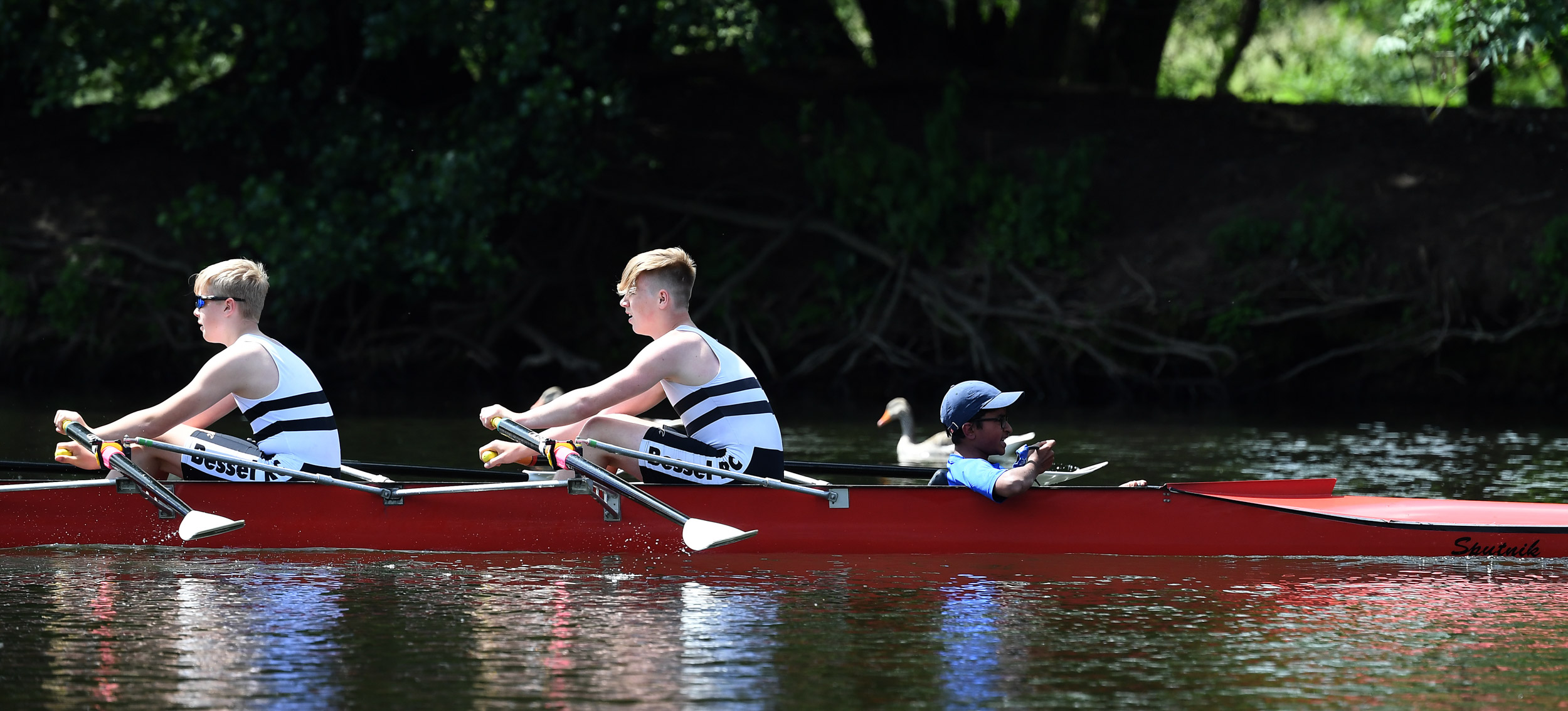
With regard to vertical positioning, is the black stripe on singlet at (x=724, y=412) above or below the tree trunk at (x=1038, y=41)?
below

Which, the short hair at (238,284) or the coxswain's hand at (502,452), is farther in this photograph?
the coxswain's hand at (502,452)

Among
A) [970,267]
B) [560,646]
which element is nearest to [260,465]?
[560,646]

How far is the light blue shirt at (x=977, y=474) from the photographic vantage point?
7.10 m

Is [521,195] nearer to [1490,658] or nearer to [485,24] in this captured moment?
[485,24]

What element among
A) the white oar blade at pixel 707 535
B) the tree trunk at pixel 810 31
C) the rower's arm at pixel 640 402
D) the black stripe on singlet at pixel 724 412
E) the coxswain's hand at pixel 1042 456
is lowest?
the white oar blade at pixel 707 535

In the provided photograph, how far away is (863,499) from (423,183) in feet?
30.0

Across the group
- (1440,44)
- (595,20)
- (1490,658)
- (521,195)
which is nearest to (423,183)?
(521,195)

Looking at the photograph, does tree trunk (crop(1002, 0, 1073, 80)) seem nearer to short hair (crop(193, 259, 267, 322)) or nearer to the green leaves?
the green leaves

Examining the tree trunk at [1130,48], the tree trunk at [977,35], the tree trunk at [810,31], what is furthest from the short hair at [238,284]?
the tree trunk at [1130,48]

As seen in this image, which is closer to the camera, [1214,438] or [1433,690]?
[1433,690]

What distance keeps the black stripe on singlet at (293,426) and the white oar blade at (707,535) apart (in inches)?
63.4

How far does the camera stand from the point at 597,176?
17.1 m

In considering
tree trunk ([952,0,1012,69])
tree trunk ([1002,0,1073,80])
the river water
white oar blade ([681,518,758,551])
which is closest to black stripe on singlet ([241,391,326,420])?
the river water

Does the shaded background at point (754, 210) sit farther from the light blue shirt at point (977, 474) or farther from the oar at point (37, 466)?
the light blue shirt at point (977, 474)
